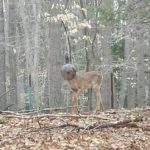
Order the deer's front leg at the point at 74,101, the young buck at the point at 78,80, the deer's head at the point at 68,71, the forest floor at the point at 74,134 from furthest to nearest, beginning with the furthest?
the young buck at the point at 78,80 < the deer's head at the point at 68,71 < the deer's front leg at the point at 74,101 < the forest floor at the point at 74,134

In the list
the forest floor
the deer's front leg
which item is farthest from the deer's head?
the forest floor

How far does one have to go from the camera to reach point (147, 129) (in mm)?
8648

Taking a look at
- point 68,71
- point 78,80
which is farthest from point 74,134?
point 78,80

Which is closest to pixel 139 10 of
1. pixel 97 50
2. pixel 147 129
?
pixel 147 129

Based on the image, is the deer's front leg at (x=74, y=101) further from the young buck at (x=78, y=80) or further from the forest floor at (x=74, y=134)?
the forest floor at (x=74, y=134)

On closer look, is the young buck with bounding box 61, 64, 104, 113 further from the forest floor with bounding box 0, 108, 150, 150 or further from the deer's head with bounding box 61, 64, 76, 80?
the forest floor with bounding box 0, 108, 150, 150

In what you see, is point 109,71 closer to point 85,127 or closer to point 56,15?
point 56,15

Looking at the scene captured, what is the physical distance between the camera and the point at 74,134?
319 inches

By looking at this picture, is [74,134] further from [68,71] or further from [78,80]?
[78,80]

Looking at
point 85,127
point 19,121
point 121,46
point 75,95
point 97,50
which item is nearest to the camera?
point 85,127

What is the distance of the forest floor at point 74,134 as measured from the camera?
296 inches

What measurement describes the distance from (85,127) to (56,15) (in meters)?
4.61

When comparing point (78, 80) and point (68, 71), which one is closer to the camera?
point (68, 71)

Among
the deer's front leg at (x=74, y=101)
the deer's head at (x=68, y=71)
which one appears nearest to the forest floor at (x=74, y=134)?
the deer's front leg at (x=74, y=101)
